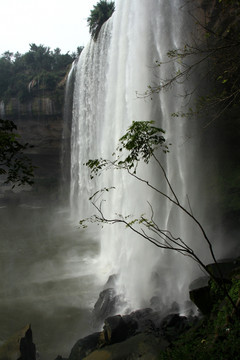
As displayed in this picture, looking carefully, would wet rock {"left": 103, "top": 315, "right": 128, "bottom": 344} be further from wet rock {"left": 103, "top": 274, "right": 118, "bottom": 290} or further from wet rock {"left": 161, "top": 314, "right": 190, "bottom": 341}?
wet rock {"left": 103, "top": 274, "right": 118, "bottom": 290}

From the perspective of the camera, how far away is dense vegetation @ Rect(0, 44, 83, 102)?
66.4 feet

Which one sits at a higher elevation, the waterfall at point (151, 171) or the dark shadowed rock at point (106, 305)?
the waterfall at point (151, 171)

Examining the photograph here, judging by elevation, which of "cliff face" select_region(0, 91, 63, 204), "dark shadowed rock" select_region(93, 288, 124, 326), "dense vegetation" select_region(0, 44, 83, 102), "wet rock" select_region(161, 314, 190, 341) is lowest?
"dark shadowed rock" select_region(93, 288, 124, 326)

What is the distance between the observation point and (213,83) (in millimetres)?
8344

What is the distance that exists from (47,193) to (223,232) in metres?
16.8

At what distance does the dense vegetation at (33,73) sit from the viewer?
2023 centimetres

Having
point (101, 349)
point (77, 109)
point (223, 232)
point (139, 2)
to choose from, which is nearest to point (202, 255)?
point (223, 232)

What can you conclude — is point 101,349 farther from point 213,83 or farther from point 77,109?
point 77,109

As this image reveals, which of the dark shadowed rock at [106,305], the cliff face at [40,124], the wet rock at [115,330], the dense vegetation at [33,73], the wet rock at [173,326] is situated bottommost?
the dark shadowed rock at [106,305]

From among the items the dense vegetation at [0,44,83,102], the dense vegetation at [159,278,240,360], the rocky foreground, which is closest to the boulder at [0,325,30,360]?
the rocky foreground

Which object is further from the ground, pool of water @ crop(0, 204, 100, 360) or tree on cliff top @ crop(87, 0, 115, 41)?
tree on cliff top @ crop(87, 0, 115, 41)

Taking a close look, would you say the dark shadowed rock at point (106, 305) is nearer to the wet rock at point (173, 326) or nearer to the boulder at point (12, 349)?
the wet rock at point (173, 326)

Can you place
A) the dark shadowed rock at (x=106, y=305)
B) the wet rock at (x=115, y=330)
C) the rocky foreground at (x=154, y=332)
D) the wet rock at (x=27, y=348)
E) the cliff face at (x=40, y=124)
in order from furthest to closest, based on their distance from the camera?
the cliff face at (x=40, y=124)
the dark shadowed rock at (x=106, y=305)
the wet rock at (x=115, y=330)
the wet rock at (x=27, y=348)
the rocky foreground at (x=154, y=332)

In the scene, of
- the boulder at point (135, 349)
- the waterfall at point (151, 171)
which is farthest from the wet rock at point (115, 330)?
the waterfall at point (151, 171)
